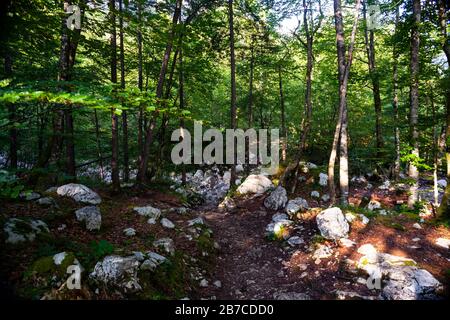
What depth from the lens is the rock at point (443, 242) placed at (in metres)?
6.57


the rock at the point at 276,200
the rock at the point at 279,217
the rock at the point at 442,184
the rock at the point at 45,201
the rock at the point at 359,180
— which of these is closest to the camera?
the rock at the point at 45,201

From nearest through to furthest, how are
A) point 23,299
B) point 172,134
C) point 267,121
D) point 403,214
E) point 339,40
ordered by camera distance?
1. point 23,299
2. point 403,214
3. point 339,40
4. point 172,134
5. point 267,121

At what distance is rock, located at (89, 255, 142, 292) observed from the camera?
4594 mm

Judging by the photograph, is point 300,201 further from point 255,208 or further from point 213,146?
point 213,146

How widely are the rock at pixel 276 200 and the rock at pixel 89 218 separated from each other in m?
Answer: 6.95

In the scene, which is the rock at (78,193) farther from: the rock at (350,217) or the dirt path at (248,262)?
the rock at (350,217)

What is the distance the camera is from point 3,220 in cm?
491

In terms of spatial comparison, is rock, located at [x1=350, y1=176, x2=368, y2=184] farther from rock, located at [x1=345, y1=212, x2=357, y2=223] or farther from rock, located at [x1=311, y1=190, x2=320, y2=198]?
rock, located at [x1=345, y1=212, x2=357, y2=223]

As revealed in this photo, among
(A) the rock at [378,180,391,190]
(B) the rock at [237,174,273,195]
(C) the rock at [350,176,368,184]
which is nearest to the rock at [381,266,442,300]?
(B) the rock at [237,174,273,195]

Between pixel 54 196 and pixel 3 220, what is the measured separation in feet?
10.8

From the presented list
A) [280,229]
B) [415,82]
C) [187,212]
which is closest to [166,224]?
[187,212]

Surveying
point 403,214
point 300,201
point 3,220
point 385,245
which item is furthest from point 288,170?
point 3,220

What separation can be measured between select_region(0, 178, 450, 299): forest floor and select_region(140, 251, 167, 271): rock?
0.93ft

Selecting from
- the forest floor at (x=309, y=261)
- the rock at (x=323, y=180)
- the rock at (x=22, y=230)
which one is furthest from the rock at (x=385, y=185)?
the rock at (x=22, y=230)
